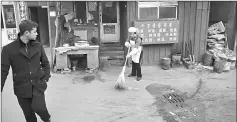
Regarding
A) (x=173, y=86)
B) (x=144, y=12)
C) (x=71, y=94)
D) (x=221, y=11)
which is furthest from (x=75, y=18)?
(x=221, y=11)

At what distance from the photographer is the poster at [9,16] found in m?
11.6

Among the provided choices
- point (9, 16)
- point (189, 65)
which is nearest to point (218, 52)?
point (189, 65)

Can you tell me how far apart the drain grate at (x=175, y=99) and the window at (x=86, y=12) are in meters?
5.54

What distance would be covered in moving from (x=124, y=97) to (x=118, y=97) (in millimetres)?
154

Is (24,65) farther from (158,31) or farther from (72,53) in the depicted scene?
(158,31)

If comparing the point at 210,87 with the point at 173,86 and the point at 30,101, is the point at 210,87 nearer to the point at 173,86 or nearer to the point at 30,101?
the point at 173,86

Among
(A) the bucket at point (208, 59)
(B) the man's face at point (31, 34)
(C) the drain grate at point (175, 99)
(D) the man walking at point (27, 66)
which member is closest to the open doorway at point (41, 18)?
(A) the bucket at point (208, 59)

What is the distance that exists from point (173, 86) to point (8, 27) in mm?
9354

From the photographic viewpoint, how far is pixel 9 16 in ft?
38.5

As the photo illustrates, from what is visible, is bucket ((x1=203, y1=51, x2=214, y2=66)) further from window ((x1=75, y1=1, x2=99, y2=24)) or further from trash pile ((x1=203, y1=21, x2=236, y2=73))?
window ((x1=75, y1=1, x2=99, y2=24))

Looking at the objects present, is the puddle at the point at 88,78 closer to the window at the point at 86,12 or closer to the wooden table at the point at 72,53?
the wooden table at the point at 72,53

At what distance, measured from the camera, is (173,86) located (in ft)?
21.8

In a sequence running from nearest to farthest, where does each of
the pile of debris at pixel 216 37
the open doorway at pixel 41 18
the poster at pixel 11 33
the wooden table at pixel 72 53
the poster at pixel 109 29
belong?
1. the wooden table at pixel 72 53
2. the pile of debris at pixel 216 37
3. the poster at pixel 109 29
4. the poster at pixel 11 33
5. the open doorway at pixel 41 18

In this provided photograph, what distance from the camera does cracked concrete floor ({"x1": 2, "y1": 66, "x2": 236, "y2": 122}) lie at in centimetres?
476
